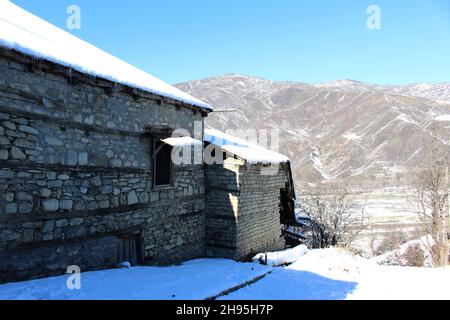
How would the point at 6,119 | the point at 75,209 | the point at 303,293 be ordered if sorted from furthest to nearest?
the point at 303,293
the point at 75,209
the point at 6,119

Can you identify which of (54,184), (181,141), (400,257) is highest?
(181,141)

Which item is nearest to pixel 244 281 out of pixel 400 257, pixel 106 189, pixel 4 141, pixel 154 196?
pixel 154 196

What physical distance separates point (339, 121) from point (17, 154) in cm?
7757

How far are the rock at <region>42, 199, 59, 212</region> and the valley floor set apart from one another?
3.69 ft

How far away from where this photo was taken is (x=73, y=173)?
19.5ft

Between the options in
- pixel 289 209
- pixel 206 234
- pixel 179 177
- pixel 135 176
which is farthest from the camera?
pixel 289 209

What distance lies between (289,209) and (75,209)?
10015 millimetres

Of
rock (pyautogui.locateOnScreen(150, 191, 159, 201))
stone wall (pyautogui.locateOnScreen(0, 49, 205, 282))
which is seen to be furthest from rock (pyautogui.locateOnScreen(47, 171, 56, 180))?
rock (pyautogui.locateOnScreen(150, 191, 159, 201))

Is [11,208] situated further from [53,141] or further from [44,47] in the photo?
[44,47]

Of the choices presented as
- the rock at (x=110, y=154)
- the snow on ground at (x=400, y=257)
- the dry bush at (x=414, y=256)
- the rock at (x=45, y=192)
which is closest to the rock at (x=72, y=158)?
the rock at (x=45, y=192)
